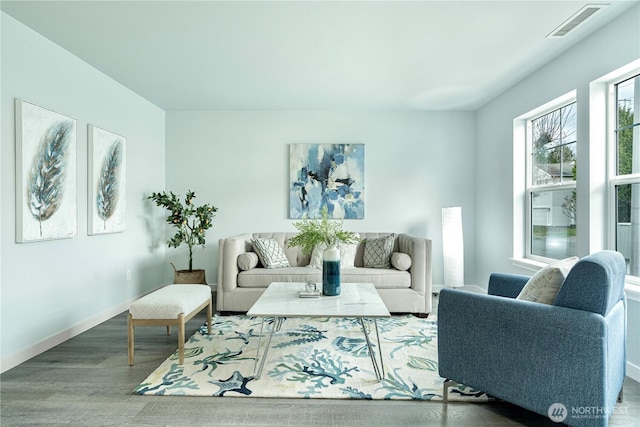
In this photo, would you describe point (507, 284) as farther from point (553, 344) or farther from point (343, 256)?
point (343, 256)

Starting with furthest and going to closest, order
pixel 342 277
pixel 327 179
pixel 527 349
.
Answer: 1. pixel 327 179
2. pixel 342 277
3. pixel 527 349

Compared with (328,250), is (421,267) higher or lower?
lower

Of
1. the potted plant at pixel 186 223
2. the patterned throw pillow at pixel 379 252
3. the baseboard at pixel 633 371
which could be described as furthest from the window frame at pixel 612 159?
the potted plant at pixel 186 223

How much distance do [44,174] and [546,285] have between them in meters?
3.56

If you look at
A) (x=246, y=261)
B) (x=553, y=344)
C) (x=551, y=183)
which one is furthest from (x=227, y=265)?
(x=551, y=183)

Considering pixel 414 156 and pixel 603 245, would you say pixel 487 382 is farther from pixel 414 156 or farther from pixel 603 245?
pixel 414 156

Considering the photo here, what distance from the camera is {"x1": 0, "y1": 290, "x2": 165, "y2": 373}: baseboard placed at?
8.84ft

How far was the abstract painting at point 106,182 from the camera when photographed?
11.9 feet

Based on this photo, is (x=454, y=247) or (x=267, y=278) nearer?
(x=267, y=278)

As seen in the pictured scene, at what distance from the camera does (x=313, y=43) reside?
10.2 feet

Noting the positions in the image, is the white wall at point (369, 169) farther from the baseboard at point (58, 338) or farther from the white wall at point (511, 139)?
the baseboard at point (58, 338)

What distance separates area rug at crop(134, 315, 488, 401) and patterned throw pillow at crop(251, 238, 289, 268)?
2.73 ft

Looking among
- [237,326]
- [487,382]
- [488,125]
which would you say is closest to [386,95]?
[488,125]

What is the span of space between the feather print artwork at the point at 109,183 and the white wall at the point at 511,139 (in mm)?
4342
